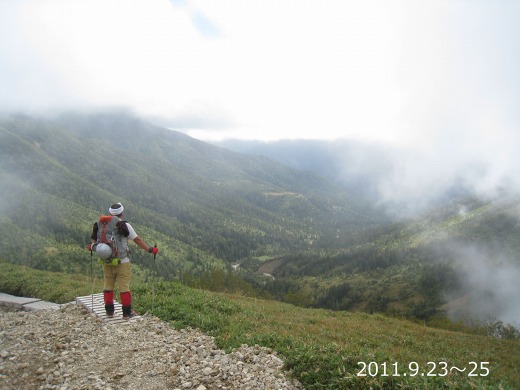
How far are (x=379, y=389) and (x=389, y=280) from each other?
167520 mm

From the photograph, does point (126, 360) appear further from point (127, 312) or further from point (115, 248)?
point (115, 248)

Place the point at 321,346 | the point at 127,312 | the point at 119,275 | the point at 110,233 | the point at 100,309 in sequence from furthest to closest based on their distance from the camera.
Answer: the point at 100,309
the point at 127,312
the point at 119,275
the point at 110,233
the point at 321,346

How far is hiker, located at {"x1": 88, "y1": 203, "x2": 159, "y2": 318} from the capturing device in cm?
1245

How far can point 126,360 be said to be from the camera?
382 inches

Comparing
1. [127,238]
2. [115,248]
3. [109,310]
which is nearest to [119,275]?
[115,248]

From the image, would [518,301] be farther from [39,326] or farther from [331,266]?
[39,326]

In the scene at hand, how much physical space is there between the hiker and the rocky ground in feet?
3.46

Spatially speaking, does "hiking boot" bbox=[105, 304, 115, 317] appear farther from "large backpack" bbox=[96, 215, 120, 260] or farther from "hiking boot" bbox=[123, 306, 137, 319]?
"large backpack" bbox=[96, 215, 120, 260]

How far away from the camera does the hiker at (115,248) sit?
12453 millimetres

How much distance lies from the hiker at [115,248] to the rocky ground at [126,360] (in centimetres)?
105

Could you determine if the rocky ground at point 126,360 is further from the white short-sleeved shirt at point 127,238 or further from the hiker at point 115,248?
the white short-sleeved shirt at point 127,238

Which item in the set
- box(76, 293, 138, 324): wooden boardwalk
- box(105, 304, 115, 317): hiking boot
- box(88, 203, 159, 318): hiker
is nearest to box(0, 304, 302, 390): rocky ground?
box(76, 293, 138, 324): wooden boardwalk

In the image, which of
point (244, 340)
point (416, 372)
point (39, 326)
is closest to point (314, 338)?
point (244, 340)

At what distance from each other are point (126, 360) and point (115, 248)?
433cm
